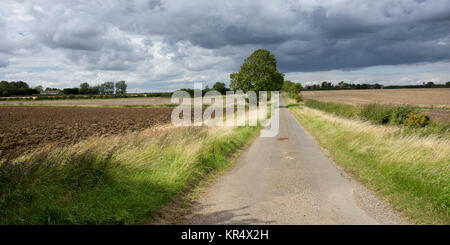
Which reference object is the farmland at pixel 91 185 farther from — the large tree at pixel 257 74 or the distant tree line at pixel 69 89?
the distant tree line at pixel 69 89

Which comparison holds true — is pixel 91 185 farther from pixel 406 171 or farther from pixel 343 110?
pixel 343 110

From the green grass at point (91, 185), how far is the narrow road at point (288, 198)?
1.05m

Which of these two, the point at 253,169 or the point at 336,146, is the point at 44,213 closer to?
the point at 253,169

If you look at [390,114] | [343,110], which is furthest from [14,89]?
[390,114]

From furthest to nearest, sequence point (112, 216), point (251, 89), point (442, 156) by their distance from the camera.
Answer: point (251, 89) < point (442, 156) < point (112, 216)

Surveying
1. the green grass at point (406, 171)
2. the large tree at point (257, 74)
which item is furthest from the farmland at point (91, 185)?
the large tree at point (257, 74)

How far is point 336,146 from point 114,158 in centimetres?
1087

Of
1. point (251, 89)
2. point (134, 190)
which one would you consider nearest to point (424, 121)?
point (134, 190)

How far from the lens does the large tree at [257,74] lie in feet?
178

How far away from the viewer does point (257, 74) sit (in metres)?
55.3

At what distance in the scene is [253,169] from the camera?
9109mm
